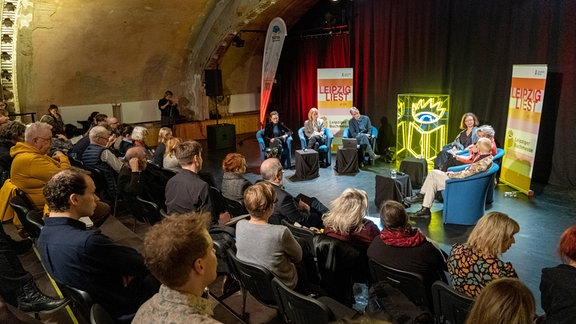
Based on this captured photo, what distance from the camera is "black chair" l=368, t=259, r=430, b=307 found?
246cm

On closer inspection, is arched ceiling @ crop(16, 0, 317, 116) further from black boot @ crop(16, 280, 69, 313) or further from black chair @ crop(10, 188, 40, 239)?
black boot @ crop(16, 280, 69, 313)

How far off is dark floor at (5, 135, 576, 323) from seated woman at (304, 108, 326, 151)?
0.56 metres

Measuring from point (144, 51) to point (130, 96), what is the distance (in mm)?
1230

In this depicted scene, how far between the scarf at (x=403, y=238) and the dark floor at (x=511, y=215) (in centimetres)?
99

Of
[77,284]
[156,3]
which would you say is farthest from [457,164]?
[156,3]

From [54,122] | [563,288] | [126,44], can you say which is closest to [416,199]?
[563,288]

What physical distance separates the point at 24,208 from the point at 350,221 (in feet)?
8.28

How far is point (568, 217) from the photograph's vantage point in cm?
500

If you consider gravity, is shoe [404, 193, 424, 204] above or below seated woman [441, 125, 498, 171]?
below

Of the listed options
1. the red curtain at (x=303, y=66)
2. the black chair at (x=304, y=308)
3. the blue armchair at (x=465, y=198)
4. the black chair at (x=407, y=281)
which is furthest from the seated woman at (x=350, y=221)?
the red curtain at (x=303, y=66)

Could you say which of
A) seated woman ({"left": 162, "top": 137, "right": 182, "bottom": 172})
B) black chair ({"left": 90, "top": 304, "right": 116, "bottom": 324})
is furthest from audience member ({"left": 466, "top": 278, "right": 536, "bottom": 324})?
seated woman ({"left": 162, "top": 137, "right": 182, "bottom": 172})

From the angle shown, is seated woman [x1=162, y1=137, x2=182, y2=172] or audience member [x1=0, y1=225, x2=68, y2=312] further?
seated woman [x1=162, y1=137, x2=182, y2=172]

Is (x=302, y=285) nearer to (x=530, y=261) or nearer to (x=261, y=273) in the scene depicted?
(x=261, y=273)

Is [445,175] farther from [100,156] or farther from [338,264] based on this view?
[100,156]
